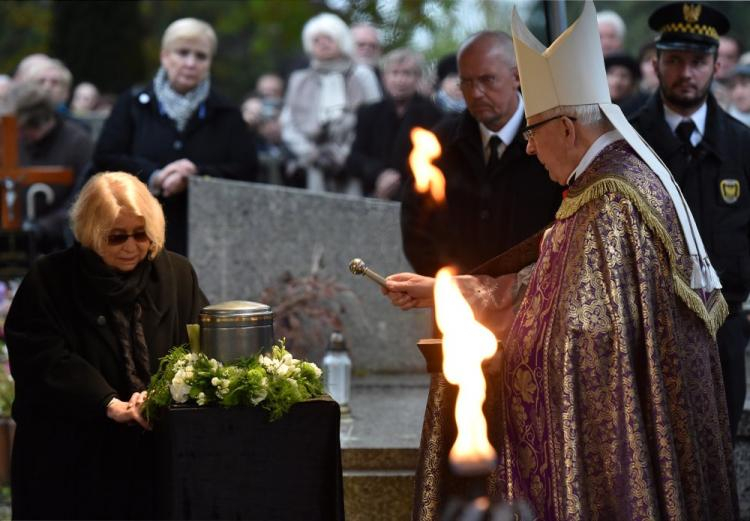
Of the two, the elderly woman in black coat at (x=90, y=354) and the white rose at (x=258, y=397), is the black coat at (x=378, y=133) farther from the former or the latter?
the white rose at (x=258, y=397)

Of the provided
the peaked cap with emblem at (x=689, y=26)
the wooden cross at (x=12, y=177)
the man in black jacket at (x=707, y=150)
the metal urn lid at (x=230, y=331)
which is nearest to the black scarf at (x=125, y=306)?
the metal urn lid at (x=230, y=331)

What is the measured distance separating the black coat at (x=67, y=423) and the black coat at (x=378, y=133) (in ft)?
16.1

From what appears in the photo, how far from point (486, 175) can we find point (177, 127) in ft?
9.62

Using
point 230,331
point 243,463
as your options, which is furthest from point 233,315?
point 243,463

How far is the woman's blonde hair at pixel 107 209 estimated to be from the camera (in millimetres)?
5578

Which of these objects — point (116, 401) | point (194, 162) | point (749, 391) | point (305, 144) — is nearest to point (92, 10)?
point (305, 144)

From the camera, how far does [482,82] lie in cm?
660

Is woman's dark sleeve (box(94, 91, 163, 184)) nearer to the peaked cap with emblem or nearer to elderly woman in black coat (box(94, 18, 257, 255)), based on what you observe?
elderly woman in black coat (box(94, 18, 257, 255))

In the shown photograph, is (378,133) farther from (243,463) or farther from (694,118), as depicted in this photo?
(243,463)

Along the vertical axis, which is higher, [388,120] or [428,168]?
[388,120]

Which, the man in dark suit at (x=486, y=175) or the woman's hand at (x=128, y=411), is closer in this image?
the woman's hand at (x=128, y=411)

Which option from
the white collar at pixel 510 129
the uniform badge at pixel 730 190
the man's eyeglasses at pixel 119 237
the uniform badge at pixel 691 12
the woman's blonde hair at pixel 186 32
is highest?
the woman's blonde hair at pixel 186 32

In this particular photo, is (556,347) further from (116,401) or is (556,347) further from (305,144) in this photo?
(305,144)

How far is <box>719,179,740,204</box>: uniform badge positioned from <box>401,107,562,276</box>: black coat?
79cm
